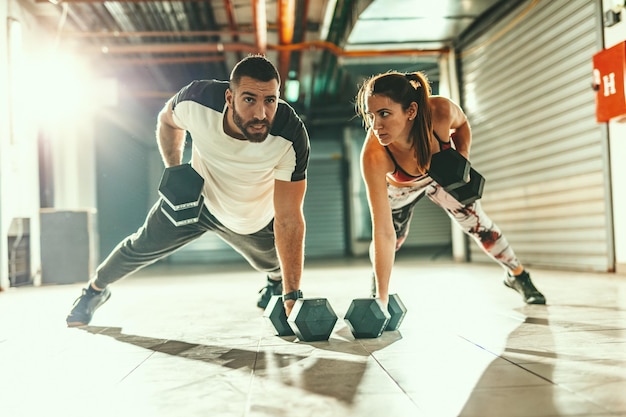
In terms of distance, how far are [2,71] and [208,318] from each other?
176 inches

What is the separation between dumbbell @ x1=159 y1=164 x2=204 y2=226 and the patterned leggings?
1102 mm

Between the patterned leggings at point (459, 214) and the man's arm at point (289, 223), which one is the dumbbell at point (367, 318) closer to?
the man's arm at point (289, 223)

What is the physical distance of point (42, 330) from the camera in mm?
3000

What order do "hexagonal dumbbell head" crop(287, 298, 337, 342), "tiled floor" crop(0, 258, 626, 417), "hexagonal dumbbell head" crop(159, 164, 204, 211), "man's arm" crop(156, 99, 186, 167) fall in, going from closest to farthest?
"tiled floor" crop(0, 258, 626, 417)
"hexagonal dumbbell head" crop(287, 298, 337, 342)
"hexagonal dumbbell head" crop(159, 164, 204, 211)
"man's arm" crop(156, 99, 186, 167)

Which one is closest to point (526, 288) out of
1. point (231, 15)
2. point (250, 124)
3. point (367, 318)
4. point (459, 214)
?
point (459, 214)

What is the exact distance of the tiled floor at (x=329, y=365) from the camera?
1.46 m

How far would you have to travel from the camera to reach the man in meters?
2.61

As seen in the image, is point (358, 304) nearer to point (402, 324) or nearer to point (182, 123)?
point (402, 324)

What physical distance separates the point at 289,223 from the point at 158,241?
30.2 inches

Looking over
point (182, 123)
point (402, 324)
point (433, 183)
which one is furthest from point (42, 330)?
point (433, 183)

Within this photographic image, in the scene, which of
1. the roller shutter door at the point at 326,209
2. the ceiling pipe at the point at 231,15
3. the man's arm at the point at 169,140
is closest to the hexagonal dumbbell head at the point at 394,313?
the man's arm at the point at 169,140

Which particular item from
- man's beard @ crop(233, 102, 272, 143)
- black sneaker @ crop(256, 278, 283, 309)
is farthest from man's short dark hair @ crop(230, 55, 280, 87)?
black sneaker @ crop(256, 278, 283, 309)

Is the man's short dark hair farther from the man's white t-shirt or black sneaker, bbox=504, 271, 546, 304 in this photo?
black sneaker, bbox=504, 271, 546, 304

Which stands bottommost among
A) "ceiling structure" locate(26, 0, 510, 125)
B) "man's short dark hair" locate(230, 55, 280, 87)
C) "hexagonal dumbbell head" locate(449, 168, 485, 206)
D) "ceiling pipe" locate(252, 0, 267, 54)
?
"hexagonal dumbbell head" locate(449, 168, 485, 206)
